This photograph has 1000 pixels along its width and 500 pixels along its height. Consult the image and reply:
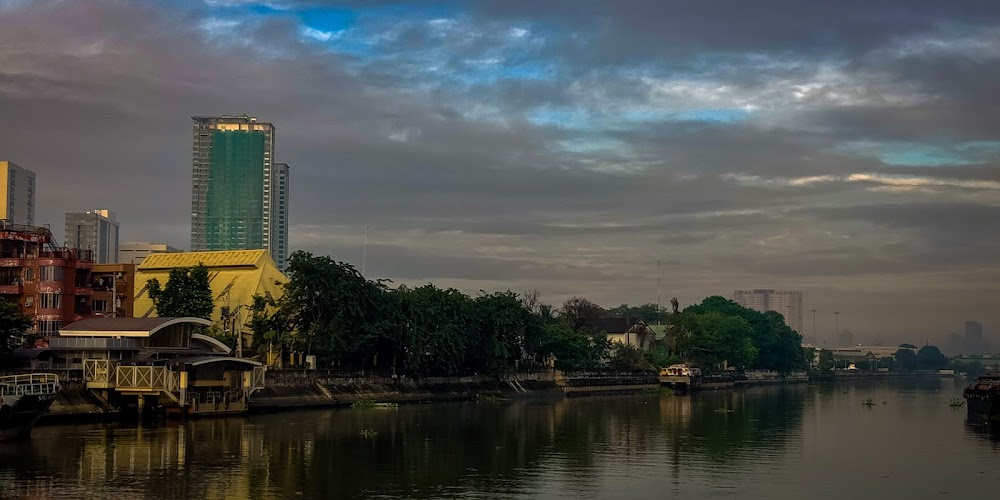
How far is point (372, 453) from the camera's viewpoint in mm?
61812

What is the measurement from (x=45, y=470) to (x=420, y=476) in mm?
17747

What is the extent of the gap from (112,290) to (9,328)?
80.3 feet

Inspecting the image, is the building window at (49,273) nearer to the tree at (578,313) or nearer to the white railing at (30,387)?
the white railing at (30,387)

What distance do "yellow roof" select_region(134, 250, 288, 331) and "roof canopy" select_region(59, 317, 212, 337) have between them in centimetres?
3377

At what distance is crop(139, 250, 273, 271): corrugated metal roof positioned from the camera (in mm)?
132250

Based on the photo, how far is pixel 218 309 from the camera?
125 m

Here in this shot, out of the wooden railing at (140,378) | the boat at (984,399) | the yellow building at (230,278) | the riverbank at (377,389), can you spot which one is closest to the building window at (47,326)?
the riverbank at (377,389)

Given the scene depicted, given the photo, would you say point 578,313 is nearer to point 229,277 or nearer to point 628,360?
point 628,360

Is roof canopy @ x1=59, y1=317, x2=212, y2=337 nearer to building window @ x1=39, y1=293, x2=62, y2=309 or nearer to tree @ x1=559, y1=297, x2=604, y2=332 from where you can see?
building window @ x1=39, y1=293, x2=62, y2=309

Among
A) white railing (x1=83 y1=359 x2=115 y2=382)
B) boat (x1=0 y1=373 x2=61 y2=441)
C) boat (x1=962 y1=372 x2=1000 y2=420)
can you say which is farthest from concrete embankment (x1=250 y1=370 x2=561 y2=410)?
boat (x1=962 y1=372 x2=1000 y2=420)

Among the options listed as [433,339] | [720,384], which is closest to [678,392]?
[720,384]

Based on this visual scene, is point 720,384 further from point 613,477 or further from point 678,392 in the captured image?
point 613,477

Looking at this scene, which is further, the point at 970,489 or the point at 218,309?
the point at 218,309

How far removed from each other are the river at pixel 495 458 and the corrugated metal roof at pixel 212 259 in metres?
41.1
